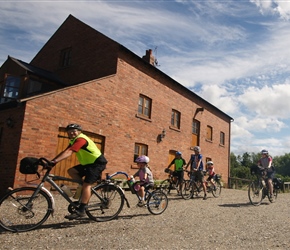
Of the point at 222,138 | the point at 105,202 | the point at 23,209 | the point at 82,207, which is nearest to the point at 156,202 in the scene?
the point at 105,202

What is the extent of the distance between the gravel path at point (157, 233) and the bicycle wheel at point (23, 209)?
6.1 inches

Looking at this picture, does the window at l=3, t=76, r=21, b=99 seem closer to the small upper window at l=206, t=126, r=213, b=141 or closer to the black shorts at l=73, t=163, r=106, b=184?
the black shorts at l=73, t=163, r=106, b=184

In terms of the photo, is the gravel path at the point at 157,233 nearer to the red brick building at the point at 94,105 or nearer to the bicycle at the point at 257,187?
the bicycle at the point at 257,187

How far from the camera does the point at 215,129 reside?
22.7 m

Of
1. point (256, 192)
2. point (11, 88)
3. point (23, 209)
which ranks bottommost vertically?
point (23, 209)

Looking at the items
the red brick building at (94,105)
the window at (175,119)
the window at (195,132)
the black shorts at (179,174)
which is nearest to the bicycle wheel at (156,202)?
the black shorts at (179,174)

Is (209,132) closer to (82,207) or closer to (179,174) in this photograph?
(179,174)

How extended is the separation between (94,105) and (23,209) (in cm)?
725

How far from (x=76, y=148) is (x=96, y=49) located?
10.9 metres

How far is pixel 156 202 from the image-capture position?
6477mm

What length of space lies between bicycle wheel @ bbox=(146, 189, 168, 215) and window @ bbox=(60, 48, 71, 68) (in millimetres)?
12099

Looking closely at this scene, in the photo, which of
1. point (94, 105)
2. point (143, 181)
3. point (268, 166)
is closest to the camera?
point (143, 181)

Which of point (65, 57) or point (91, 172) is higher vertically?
point (65, 57)

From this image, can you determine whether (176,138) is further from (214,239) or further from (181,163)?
(214,239)
